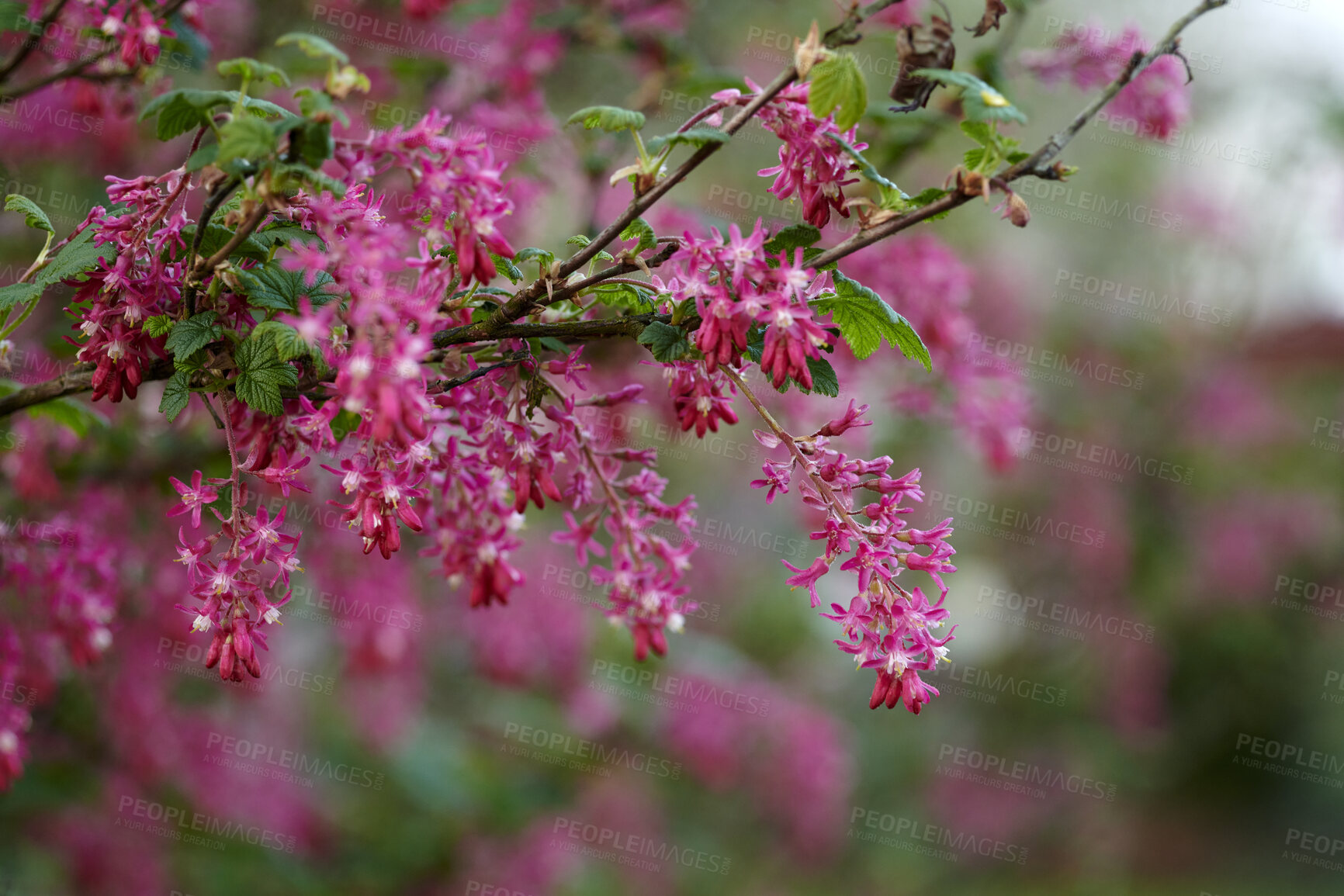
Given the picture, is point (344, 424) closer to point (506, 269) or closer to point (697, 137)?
point (506, 269)

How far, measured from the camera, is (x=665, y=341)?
1.10 m

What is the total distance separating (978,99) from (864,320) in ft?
0.93

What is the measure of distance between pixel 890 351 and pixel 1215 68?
14.0 ft

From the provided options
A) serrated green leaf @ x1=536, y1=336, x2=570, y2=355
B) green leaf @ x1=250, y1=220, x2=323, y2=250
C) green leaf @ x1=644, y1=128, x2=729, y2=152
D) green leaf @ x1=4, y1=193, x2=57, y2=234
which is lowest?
green leaf @ x1=250, y1=220, x2=323, y2=250

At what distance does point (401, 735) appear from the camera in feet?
12.1

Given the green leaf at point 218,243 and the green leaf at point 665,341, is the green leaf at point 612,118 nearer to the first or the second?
the green leaf at point 665,341

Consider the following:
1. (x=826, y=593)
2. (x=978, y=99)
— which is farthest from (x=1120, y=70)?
(x=826, y=593)

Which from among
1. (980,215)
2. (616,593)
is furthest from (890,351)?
(980,215)

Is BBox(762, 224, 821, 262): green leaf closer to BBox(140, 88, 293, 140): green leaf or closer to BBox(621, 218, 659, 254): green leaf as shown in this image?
BBox(621, 218, 659, 254): green leaf

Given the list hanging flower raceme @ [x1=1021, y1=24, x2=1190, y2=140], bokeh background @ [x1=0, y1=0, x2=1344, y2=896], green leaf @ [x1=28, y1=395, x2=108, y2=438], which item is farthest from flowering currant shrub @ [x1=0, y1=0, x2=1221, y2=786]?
hanging flower raceme @ [x1=1021, y1=24, x2=1190, y2=140]

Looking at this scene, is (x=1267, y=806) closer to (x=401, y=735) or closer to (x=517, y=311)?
(x=401, y=735)

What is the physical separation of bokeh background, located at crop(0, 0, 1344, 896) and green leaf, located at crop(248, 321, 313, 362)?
0.94 metres

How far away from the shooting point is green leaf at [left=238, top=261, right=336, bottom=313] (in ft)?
3.55

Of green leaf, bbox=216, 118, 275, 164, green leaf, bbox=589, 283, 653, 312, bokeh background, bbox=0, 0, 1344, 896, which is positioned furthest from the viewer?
bokeh background, bbox=0, 0, 1344, 896
